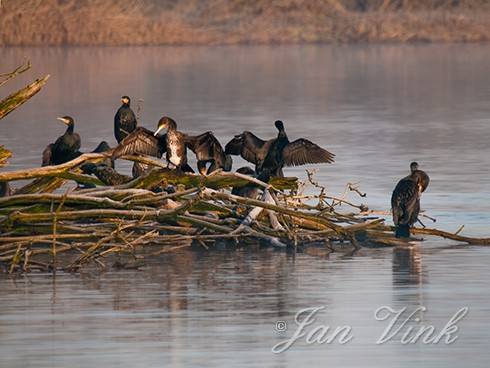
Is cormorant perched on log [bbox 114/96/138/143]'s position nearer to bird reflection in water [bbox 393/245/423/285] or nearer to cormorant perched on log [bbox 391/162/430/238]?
cormorant perched on log [bbox 391/162/430/238]

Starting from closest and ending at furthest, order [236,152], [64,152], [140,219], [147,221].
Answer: [140,219] → [147,221] → [236,152] → [64,152]

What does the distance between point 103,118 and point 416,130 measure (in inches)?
241

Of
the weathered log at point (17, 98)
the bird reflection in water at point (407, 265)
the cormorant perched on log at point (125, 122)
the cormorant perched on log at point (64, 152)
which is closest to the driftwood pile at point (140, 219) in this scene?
the weathered log at point (17, 98)

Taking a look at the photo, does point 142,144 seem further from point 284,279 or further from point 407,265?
point 407,265

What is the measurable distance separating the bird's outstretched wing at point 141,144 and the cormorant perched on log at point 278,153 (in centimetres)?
105

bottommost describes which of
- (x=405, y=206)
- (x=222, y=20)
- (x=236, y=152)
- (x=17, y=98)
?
(x=222, y=20)

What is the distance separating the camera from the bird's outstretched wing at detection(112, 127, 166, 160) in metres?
15.9

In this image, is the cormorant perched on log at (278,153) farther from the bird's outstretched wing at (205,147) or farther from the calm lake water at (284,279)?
the calm lake water at (284,279)

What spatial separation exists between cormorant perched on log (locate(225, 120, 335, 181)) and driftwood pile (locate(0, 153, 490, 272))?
0.31 meters

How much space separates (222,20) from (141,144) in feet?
171

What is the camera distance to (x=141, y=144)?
15992mm

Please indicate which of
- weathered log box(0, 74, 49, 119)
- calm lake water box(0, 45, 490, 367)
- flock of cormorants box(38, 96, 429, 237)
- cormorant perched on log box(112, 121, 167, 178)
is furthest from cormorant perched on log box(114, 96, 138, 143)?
weathered log box(0, 74, 49, 119)

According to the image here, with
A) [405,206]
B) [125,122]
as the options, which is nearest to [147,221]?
[405,206]

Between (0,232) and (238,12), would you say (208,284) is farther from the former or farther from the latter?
(238,12)
